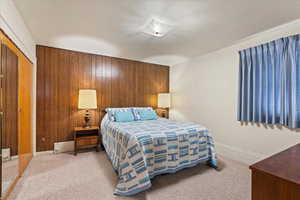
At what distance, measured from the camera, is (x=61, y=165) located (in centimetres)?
248

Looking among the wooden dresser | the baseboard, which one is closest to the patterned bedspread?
the baseboard

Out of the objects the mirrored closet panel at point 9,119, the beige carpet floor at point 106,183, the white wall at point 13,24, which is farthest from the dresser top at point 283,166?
the white wall at point 13,24

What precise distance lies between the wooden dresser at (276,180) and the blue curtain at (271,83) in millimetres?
1778

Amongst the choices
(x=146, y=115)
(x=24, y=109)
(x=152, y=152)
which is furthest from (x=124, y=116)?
(x=24, y=109)

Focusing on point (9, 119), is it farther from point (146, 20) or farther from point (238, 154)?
point (238, 154)

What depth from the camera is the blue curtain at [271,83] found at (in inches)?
80.7

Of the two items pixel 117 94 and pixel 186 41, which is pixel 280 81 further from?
pixel 117 94

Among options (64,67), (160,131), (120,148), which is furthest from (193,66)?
(64,67)

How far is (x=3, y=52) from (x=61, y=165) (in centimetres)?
191

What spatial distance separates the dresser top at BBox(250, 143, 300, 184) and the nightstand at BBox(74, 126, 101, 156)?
9.71 feet

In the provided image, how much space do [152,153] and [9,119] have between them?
1.87 metres

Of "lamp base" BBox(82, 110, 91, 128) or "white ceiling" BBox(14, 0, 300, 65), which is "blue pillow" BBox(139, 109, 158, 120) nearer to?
"lamp base" BBox(82, 110, 91, 128)

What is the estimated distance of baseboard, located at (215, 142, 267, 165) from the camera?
250 centimetres

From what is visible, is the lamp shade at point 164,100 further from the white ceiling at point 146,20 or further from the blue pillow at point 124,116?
the white ceiling at point 146,20
